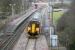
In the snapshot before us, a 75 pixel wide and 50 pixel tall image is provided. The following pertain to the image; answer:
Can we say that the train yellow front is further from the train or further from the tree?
the tree

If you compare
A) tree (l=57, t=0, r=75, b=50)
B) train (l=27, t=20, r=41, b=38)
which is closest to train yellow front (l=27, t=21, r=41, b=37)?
train (l=27, t=20, r=41, b=38)

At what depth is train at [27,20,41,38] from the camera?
10688 mm

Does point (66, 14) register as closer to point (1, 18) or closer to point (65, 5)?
point (65, 5)

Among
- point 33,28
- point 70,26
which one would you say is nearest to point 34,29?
point 33,28

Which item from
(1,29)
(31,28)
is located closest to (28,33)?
(31,28)

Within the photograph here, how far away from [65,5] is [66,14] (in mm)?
126

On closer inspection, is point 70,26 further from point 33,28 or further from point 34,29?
point 34,29

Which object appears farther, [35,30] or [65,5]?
[35,30]

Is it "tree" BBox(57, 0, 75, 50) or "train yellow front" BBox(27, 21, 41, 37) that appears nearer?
"tree" BBox(57, 0, 75, 50)

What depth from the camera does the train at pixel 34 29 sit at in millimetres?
10688

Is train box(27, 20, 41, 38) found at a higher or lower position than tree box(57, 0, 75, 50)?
lower

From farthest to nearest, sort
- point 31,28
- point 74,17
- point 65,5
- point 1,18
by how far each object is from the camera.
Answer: point 31,28, point 1,18, point 65,5, point 74,17

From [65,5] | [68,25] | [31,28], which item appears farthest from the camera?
[31,28]

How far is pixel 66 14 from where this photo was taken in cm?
A: 157
